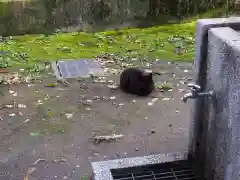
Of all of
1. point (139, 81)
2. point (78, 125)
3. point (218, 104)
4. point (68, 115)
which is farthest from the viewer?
point (139, 81)

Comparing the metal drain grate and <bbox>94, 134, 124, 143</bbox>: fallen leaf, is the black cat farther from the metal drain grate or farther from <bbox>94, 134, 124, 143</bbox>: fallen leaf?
the metal drain grate

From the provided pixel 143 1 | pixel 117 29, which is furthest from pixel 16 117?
pixel 143 1

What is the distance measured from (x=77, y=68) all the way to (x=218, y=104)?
415 cm

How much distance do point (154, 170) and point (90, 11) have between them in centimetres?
879

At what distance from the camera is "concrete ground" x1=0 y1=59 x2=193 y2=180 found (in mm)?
4547

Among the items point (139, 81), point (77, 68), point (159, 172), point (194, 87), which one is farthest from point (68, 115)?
point (194, 87)

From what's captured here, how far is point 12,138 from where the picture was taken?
503cm

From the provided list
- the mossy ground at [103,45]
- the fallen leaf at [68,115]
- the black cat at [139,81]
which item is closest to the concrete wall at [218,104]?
the fallen leaf at [68,115]

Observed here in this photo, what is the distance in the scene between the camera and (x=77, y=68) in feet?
23.3

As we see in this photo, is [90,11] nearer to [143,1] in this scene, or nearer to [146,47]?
[143,1]

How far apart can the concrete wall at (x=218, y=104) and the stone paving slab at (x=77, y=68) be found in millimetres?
3296

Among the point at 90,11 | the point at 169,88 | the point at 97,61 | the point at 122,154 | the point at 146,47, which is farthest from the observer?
the point at 90,11

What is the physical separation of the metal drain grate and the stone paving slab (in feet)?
10.4

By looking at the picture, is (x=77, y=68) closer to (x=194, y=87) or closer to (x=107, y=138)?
(x=107, y=138)
